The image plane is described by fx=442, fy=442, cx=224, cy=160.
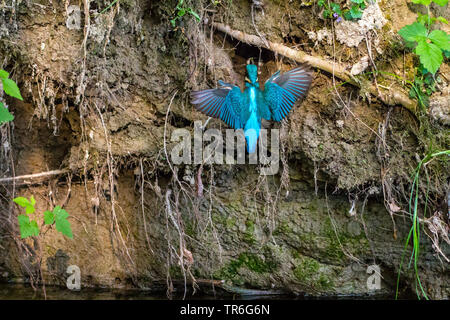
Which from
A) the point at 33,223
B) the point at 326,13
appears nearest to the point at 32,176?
the point at 33,223

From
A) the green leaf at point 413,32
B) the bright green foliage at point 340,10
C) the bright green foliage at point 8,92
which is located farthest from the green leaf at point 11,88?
the green leaf at point 413,32

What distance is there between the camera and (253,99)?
271 centimetres

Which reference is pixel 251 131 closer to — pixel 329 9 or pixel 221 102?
pixel 221 102

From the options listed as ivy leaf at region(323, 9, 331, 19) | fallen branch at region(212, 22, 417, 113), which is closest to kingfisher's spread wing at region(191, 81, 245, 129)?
fallen branch at region(212, 22, 417, 113)

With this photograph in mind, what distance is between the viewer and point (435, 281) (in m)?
2.89

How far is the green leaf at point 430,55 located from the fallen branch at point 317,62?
291 mm

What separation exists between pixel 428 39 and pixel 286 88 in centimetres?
90

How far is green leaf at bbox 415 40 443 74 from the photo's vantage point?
8.21 feet

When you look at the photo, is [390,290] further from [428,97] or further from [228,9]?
[228,9]

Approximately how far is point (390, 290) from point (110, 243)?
1926 mm

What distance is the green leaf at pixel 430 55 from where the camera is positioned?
2.50 meters

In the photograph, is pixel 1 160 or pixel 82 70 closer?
pixel 82 70
